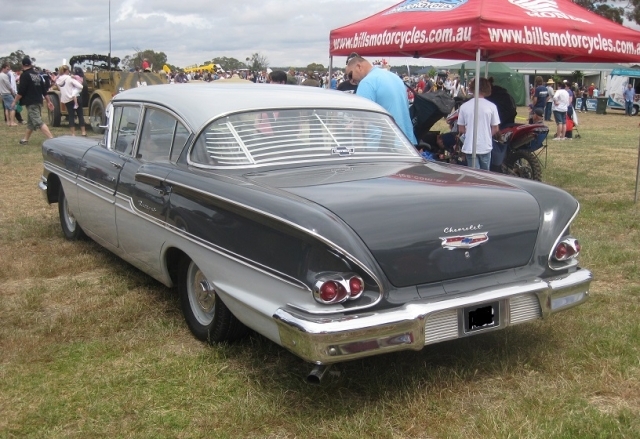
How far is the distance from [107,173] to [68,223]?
165 cm

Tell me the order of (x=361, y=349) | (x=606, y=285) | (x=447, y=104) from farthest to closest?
(x=447, y=104) → (x=606, y=285) → (x=361, y=349)

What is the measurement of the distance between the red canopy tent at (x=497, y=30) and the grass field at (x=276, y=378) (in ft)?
9.69

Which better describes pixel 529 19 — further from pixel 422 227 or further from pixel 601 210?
pixel 422 227

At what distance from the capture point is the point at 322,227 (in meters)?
2.84

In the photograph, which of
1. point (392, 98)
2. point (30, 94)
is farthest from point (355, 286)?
point (30, 94)

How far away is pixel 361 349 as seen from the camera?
2.81 meters

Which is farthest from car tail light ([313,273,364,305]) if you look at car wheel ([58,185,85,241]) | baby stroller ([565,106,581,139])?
baby stroller ([565,106,581,139])

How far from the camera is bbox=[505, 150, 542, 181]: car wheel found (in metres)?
8.48

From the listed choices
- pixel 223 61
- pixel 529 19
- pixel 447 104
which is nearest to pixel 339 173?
pixel 529 19

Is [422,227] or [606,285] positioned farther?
[606,285]

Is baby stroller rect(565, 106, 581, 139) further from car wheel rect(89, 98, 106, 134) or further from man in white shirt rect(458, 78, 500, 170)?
car wheel rect(89, 98, 106, 134)

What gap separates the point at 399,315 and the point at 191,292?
4.98 feet

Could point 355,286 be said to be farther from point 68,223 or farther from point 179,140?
point 68,223

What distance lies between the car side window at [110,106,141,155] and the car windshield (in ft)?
3.14
